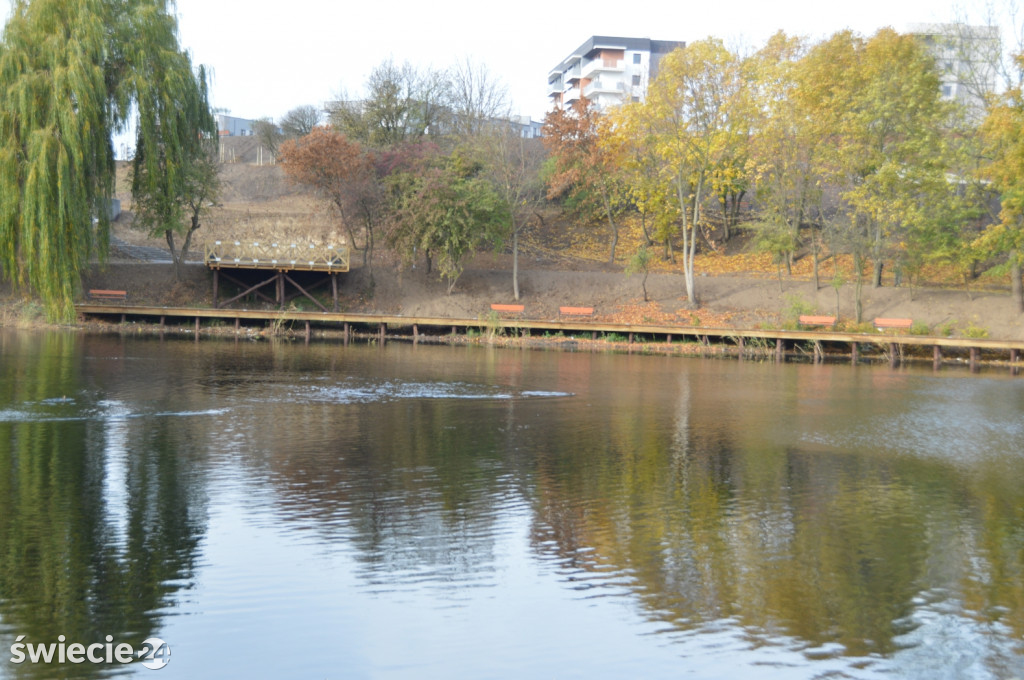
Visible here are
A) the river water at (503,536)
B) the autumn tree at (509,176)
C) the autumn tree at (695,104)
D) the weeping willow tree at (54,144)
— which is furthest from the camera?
the autumn tree at (509,176)

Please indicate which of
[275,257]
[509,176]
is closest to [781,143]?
[509,176]

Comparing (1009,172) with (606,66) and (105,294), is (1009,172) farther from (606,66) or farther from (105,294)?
(606,66)

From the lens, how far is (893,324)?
35406mm

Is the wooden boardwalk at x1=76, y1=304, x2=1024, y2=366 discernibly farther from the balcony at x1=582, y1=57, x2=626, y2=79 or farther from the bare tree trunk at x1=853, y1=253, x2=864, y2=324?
the balcony at x1=582, y1=57, x2=626, y2=79

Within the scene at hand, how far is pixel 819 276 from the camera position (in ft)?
138

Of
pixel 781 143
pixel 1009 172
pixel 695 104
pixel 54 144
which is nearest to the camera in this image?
pixel 54 144

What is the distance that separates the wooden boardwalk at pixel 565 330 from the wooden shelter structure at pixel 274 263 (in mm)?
2337

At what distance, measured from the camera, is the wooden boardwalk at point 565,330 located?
33.2 metres

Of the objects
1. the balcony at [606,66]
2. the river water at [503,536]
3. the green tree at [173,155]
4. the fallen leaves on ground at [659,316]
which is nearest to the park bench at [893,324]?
the fallen leaves on ground at [659,316]

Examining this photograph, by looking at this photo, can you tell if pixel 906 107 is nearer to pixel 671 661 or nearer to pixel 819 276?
pixel 819 276

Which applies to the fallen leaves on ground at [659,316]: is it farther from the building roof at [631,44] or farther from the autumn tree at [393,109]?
the building roof at [631,44]

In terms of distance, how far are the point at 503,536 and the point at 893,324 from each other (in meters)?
30.0

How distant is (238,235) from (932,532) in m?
42.1

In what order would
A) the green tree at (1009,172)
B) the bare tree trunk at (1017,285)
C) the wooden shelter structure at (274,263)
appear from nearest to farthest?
1. the green tree at (1009,172)
2. the bare tree trunk at (1017,285)
3. the wooden shelter structure at (274,263)
